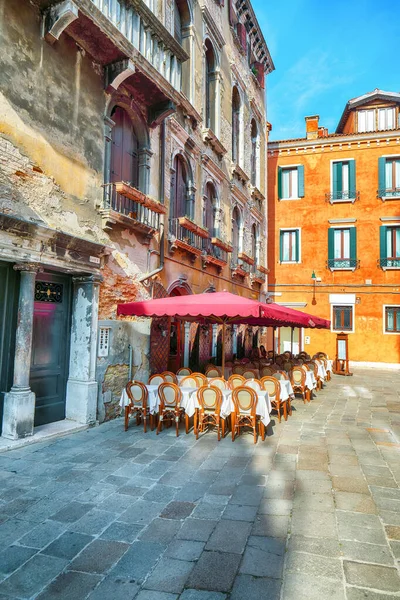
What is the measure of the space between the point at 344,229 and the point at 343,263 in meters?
1.69

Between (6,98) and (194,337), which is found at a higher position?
(6,98)

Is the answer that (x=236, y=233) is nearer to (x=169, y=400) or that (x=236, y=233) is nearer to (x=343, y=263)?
(x=343, y=263)

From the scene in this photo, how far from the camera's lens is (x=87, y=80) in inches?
270

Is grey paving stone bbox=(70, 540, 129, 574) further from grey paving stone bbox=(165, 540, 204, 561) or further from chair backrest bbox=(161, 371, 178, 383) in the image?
chair backrest bbox=(161, 371, 178, 383)

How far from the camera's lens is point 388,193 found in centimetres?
1903

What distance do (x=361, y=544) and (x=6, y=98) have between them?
6300 mm

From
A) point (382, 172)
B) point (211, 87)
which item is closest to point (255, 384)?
point (211, 87)

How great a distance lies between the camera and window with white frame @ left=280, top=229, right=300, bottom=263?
2052cm

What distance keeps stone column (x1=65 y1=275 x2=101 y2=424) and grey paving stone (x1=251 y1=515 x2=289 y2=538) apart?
3.90 meters

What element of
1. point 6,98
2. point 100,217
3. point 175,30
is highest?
point 175,30

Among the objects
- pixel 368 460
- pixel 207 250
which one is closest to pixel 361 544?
pixel 368 460

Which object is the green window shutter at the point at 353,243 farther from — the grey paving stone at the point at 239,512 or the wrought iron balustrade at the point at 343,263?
the grey paving stone at the point at 239,512

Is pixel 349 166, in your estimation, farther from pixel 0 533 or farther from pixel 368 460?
pixel 0 533

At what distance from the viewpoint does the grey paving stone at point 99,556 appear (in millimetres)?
2764
